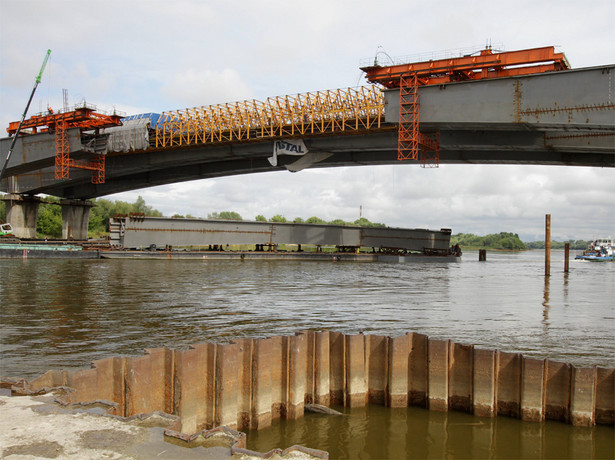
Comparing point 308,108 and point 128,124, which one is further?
point 128,124

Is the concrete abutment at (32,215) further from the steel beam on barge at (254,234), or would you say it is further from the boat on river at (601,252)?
the boat on river at (601,252)

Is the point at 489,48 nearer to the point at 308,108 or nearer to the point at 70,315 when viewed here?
the point at 308,108

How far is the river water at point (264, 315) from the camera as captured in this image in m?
14.0

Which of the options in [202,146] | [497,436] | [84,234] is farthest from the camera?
[84,234]

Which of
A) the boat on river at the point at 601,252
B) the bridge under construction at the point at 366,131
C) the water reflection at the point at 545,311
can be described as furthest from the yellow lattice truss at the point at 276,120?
the boat on river at the point at 601,252

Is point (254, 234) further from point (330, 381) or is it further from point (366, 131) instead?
point (330, 381)

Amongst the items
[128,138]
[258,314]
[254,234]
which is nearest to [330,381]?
[258,314]

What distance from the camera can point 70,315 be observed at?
1870 centimetres

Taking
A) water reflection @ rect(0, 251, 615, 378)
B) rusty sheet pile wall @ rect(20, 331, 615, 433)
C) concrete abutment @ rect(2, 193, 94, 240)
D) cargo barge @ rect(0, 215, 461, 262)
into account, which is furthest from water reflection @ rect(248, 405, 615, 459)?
concrete abutment @ rect(2, 193, 94, 240)

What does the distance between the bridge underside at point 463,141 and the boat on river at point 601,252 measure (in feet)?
188

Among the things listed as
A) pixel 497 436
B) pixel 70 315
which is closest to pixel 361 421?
pixel 497 436

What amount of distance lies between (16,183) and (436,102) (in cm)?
5886

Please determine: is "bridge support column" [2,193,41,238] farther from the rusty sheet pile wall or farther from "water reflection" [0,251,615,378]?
the rusty sheet pile wall

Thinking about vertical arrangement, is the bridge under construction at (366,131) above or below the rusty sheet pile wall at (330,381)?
above
